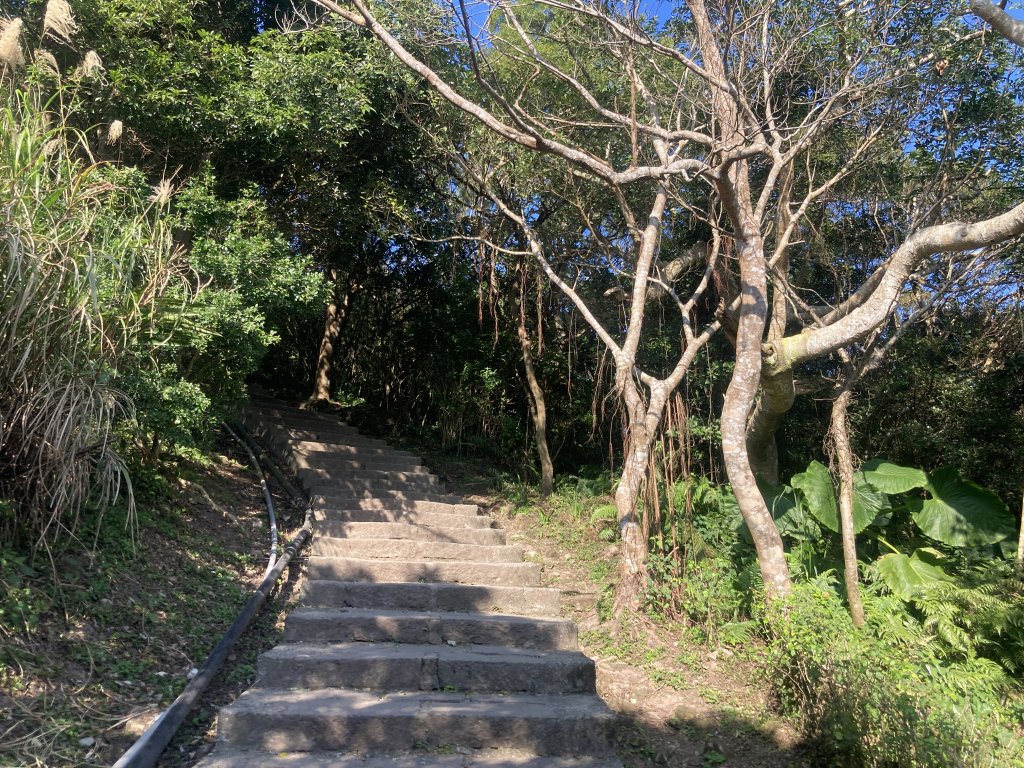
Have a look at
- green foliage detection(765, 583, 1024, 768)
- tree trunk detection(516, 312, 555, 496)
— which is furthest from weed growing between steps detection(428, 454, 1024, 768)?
tree trunk detection(516, 312, 555, 496)

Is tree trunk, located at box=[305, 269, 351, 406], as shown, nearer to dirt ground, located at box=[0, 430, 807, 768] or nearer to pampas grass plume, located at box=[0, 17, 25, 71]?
dirt ground, located at box=[0, 430, 807, 768]

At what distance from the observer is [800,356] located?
6320 mm

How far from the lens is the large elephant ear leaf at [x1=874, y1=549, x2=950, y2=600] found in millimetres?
5922

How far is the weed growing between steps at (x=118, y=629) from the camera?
3623 mm

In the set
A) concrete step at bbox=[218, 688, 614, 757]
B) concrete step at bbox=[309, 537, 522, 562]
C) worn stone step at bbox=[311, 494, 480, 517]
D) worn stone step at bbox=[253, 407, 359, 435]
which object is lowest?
concrete step at bbox=[218, 688, 614, 757]

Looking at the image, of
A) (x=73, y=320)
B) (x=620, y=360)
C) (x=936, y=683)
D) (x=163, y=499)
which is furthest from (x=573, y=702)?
(x=163, y=499)

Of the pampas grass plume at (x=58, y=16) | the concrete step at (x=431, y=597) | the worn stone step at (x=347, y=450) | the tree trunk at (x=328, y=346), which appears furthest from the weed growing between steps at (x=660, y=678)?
the pampas grass plume at (x=58, y=16)

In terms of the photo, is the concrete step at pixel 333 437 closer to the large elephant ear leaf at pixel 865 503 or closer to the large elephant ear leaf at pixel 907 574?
the large elephant ear leaf at pixel 865 503

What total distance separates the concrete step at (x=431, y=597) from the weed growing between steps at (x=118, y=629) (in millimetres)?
474

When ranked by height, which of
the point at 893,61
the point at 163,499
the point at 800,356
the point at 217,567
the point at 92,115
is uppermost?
the point at 893,61

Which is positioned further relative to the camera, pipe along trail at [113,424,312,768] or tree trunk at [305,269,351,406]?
tree trunk at [305,269,351,406]

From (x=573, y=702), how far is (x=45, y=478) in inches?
138

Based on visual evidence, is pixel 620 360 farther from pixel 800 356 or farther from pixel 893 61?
pixel 893 61

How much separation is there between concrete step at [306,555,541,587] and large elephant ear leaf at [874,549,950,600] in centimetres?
306
